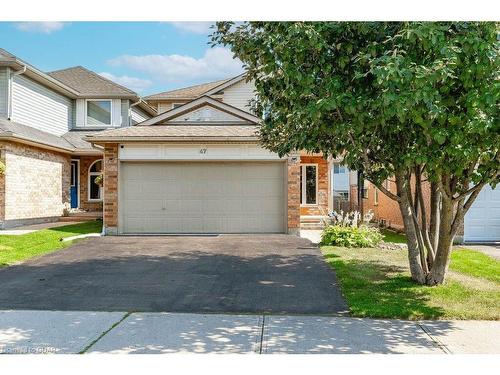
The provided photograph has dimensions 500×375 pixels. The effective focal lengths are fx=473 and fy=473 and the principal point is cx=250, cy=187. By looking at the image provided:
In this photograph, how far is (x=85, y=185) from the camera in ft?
65.0

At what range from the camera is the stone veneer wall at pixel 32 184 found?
14758 millimetres

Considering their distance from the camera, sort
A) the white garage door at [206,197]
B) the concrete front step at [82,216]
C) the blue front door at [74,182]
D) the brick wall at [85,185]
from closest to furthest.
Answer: the white garage door at [206,197]
the concrete front step at [82,216]
the blue front door at [74,182]
the brick wall at [85,185]

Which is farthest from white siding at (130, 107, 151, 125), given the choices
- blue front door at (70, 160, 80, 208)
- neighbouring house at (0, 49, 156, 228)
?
blue front door at (70, 160, 80, 208)

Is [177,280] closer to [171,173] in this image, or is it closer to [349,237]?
[349,237]

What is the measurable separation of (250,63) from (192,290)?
11.1ft

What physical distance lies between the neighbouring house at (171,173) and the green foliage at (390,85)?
732 centimetres

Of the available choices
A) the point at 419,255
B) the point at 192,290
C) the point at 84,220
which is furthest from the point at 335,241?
the point at 84,220

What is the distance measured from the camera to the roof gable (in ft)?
50.2

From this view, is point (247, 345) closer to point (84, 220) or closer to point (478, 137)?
point (478, 137)

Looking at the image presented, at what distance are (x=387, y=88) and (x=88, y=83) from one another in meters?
19.2

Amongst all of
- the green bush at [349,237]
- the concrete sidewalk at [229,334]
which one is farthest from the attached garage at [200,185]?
the concrete sidewalk at [229,334]

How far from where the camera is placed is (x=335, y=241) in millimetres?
11617

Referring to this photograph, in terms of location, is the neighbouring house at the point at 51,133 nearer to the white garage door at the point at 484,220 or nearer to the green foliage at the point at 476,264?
the green foliage at the point at 476,264

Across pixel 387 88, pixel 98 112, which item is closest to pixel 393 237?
Result: pixel 387 88
